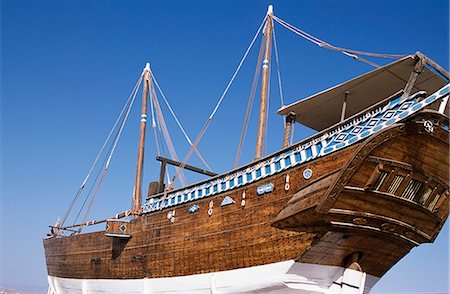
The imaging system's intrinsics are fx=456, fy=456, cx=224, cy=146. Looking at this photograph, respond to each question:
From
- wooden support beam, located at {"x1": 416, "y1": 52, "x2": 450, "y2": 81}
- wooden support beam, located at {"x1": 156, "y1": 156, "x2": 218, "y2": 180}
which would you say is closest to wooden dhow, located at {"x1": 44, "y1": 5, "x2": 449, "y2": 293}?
wooden support beam, located at {"x1": 416, "y1": 52, "x2": 450, "y2": 81}

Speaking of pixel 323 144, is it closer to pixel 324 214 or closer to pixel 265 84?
pixel 324 214

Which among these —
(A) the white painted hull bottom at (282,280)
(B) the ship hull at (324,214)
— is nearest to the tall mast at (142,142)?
(B) the ship hull at (324,214)

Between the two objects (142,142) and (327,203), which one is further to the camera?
(142,142)

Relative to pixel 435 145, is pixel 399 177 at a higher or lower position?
lower

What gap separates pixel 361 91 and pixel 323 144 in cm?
230

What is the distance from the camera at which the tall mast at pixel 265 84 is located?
14422 millimetres

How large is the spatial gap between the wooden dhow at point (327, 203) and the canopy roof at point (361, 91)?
0.10 ft

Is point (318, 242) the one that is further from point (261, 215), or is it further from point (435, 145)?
point (435, 145)

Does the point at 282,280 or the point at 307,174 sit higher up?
the point at 307,174

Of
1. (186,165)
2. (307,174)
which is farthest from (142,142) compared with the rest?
(307,174)

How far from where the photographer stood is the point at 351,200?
908 centimetres

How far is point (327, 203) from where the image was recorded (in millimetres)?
8883

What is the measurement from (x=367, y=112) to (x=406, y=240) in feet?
10.2

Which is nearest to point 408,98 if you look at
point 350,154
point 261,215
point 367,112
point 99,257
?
point 367,112
